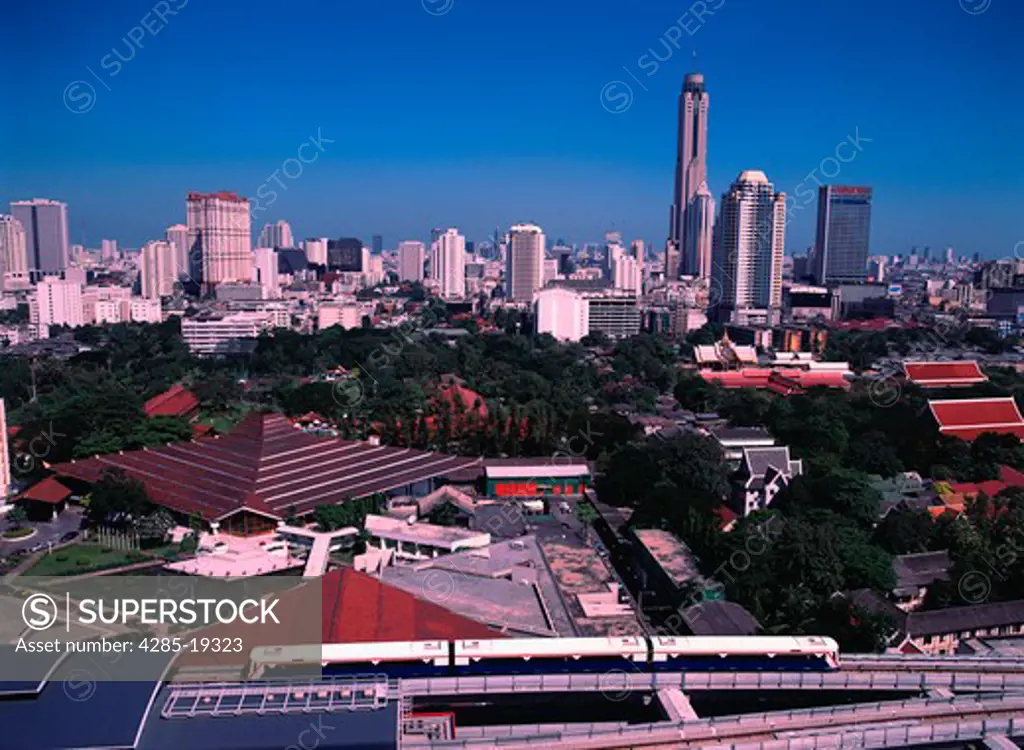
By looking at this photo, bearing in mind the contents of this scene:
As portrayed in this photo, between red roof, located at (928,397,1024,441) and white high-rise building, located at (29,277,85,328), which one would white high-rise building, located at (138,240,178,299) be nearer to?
Result: white high-rise building, located at (29,277,85,328)

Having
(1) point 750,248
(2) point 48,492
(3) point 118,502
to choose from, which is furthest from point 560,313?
(3) point 118,502

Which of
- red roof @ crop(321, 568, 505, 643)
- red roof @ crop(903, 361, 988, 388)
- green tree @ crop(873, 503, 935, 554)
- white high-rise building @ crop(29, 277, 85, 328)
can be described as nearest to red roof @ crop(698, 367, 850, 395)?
red roof @ crop(903, 361, 988, 388)

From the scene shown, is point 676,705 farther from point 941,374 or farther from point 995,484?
point 941,374

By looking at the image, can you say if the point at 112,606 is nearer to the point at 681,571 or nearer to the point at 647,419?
the point at 681,571

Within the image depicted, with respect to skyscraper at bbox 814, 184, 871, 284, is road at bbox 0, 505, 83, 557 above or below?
below

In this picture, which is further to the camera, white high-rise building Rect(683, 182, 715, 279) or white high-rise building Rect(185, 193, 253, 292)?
white high-rise building Rect(683, 182, 715, 279)

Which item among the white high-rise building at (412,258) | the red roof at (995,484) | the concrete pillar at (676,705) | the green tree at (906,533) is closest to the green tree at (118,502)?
the concrete pillar at (676,705)
